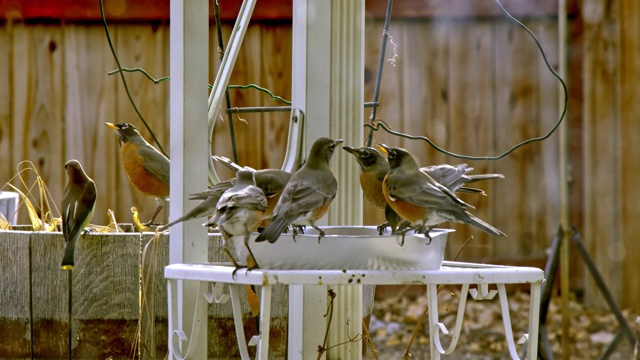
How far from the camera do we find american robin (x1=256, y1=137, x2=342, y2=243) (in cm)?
243

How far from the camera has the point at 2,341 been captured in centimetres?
307

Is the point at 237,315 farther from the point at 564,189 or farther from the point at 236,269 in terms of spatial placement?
the point at 564,189

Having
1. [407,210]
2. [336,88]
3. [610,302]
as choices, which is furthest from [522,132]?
[407,210]

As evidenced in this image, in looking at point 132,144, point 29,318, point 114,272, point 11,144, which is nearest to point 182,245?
point 114,272

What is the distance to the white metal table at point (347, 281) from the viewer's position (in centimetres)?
226

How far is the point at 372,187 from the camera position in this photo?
303 centimetres

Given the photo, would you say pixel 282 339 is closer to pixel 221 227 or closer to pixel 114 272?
pixel 114 272

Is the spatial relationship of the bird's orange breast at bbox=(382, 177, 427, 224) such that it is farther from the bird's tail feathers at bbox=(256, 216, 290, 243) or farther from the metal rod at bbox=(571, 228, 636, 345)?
the metal rod at bbox=(571, 228, 636, 345)

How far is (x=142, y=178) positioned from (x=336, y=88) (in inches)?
60.2

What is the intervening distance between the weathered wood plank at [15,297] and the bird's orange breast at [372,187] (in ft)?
3.34

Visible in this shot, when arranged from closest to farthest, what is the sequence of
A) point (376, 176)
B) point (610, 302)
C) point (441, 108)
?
point (376, 176)
point (610, 302)
point (441, 108)

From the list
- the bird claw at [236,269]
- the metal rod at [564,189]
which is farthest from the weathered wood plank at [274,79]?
the bird claw at [236,269]

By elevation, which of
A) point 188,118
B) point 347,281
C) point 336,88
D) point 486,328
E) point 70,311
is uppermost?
point 336,88

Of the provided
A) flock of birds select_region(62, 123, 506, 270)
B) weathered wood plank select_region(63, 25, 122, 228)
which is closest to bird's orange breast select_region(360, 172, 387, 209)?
flock of birds select_region(62, 123, 506, 270)
